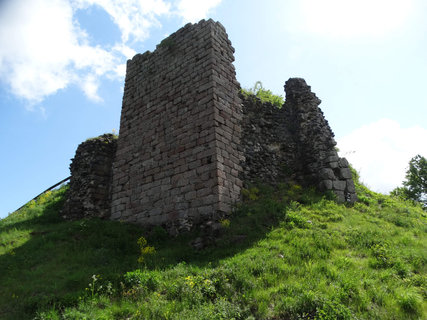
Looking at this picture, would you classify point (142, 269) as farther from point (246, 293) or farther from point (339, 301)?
point (339, 301)

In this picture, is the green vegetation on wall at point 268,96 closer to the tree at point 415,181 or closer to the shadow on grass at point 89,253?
the shadow on grass at point 89,253

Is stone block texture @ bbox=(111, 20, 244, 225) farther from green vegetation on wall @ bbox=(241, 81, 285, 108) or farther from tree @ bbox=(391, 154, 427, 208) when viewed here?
tree @ bbox=(391, 154, 427, 208)

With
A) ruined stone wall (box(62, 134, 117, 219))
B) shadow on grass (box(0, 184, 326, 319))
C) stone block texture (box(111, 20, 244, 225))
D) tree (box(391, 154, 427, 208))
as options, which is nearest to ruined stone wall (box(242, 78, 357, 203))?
stone block texture (box(111, 20, 244, 225))

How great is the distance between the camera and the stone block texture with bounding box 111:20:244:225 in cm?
821

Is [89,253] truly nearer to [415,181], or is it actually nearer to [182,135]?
[182,135]

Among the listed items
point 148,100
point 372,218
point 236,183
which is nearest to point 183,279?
point 236,183

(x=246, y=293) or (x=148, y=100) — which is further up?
(x=148, y=100)

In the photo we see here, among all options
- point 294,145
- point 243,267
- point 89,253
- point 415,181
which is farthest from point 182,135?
point 415,181

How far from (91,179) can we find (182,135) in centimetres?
412

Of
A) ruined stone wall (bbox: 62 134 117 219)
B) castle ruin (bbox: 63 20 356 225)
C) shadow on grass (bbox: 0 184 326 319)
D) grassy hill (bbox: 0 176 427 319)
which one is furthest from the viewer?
ruined stone wall (bbox: 62 134 117 219)

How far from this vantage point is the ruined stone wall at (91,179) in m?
10.5

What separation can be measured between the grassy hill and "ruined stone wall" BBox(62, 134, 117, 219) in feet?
4.49

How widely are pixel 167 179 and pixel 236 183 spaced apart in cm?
205

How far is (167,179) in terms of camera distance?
29.5ft
